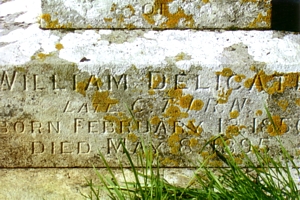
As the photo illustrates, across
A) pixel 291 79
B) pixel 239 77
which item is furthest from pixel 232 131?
pixel 291 79

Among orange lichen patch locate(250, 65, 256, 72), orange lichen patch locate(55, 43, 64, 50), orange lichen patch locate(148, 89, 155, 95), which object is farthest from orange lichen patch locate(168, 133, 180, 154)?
orange lichen patch locate(55, 43, 64, 50)

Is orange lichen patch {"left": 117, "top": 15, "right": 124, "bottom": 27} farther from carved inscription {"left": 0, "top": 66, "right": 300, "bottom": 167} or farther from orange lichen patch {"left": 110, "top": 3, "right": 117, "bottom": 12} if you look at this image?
carved inscription {"left": 0, "top": 66, "right": 300, "bottom": 167}

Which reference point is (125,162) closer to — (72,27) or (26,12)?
(72,27)

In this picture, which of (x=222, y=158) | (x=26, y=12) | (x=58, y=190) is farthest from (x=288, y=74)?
(x=26, y=12)

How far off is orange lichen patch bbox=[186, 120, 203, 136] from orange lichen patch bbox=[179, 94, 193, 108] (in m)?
0.09

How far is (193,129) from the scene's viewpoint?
2.77 meters

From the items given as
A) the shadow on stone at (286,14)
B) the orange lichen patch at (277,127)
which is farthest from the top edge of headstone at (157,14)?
the orange lichen patch at (277,127)

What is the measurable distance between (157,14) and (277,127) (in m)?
0.83

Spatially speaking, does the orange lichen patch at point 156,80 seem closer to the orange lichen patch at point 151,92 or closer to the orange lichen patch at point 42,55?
the orange lichen patch at point 151,92

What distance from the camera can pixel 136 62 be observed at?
2682mm

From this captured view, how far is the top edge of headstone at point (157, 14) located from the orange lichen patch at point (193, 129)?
1.67 feet

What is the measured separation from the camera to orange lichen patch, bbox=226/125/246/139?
278 centimetres

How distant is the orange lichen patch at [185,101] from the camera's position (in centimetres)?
273

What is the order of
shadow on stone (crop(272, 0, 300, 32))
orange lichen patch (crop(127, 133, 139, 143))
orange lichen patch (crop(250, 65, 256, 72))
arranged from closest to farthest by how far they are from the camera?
orange lichen patch (crop(250, 65, 256, 72)), orange lichen patch (crop(127, 133, 139, 143)), shadow on stone (crop(272, 0, 300, 32))
